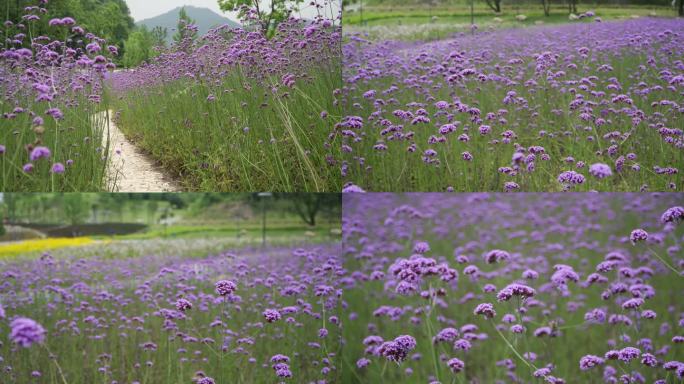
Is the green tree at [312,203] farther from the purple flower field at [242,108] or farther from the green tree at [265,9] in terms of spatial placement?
the green tree at [265,9]

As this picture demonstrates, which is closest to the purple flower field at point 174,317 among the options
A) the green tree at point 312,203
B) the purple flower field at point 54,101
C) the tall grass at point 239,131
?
the green tree at point 312,203

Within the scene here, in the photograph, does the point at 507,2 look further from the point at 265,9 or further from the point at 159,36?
the point at 159,36

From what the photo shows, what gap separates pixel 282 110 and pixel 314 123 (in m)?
0.26

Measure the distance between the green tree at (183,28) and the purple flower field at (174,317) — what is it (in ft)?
5.84

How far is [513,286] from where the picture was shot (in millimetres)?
2711

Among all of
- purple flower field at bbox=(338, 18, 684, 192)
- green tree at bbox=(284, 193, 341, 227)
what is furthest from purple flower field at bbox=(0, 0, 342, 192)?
purple flower field at bbox=(338, 18, 684, 192)

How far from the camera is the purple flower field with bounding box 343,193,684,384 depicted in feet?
10.2

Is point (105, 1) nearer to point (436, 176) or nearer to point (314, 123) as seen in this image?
point (314, 123)

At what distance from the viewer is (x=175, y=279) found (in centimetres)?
466

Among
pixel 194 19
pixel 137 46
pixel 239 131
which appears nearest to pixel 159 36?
pixel 137 46

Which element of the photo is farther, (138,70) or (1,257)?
(1,257)

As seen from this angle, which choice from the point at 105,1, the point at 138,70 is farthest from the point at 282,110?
the point at 105,1

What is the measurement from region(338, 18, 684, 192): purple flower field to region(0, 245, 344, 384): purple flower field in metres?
1.00

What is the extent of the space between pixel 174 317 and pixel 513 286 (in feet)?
6.91
